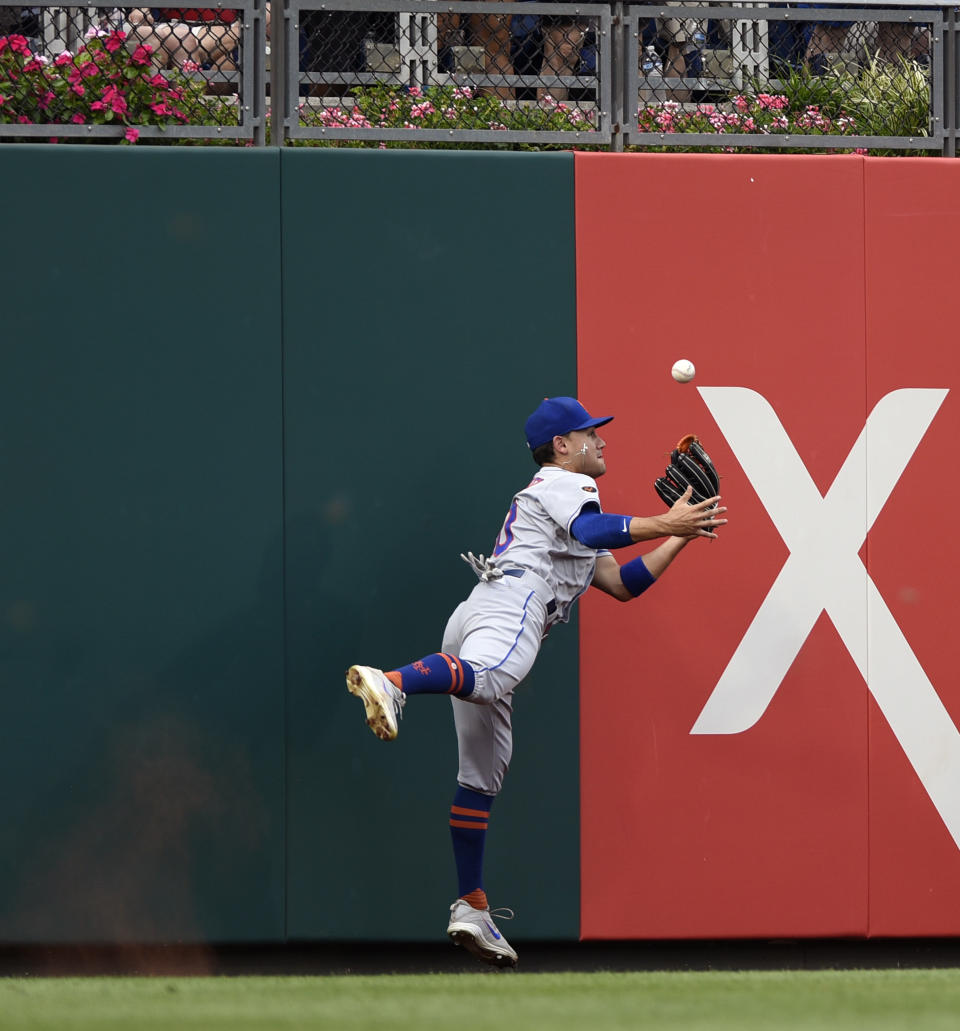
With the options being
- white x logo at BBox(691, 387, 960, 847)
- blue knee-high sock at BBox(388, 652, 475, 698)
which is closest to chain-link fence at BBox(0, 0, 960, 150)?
white x logo at BBox(691, 387, 960, 847)

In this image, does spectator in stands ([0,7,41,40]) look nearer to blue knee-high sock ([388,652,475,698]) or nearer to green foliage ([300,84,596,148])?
green foliage ([300,84,596,148])

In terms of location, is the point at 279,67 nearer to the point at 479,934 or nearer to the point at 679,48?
the point at 679,48

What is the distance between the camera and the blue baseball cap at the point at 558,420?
439cm

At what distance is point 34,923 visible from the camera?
457 centimetres

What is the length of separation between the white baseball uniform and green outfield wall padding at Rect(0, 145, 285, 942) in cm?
74

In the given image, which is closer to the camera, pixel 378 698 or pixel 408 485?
pixel 378 698

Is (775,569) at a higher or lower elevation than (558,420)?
lower

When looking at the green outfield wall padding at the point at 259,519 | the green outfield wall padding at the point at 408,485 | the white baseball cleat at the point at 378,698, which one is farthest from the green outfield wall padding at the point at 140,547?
the white baseball cleat at the point at 378,698

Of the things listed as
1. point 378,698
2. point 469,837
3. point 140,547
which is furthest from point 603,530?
point 140,547

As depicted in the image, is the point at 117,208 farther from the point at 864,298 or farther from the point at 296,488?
the point at 864,298

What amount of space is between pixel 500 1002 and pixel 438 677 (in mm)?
969

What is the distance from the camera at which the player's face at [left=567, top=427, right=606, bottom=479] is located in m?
4.41

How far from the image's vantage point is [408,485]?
4.71m

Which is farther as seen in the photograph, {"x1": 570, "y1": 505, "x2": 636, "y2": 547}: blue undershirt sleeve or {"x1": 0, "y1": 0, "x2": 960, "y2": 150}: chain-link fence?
{"x1": 0, "y1": 0, "x2": 960, "y2": 150}: chain-link fence
